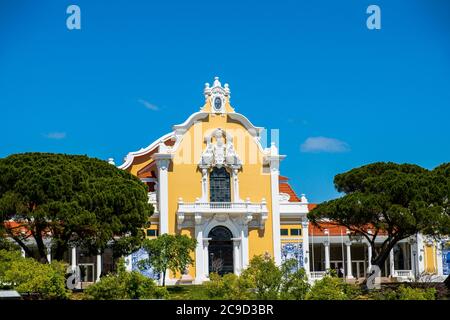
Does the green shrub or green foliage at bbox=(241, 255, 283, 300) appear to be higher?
green foliage at bbox=(241, 255, 283, 300)

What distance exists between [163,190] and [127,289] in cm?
2057

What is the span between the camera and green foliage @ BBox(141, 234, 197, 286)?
3744cm

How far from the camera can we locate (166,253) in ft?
124

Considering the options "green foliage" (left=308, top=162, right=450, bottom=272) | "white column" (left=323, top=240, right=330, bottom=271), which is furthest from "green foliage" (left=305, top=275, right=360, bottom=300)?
"white column" (left=323, top=240, right=330, bottom=271)

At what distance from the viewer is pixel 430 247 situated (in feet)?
161

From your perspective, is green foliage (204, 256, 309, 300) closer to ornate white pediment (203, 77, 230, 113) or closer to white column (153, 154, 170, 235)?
white column (153, 154, 170, 235)

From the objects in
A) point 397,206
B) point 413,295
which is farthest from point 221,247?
point 413,295

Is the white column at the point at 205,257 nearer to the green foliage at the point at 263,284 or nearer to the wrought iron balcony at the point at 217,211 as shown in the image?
the wrought iron balcony at the point at 217,211

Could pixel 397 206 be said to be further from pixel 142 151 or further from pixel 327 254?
pixel 142 151

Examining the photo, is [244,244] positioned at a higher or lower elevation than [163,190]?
lower

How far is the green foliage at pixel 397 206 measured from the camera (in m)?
35.9

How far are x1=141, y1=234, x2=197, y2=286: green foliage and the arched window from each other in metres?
7.58
